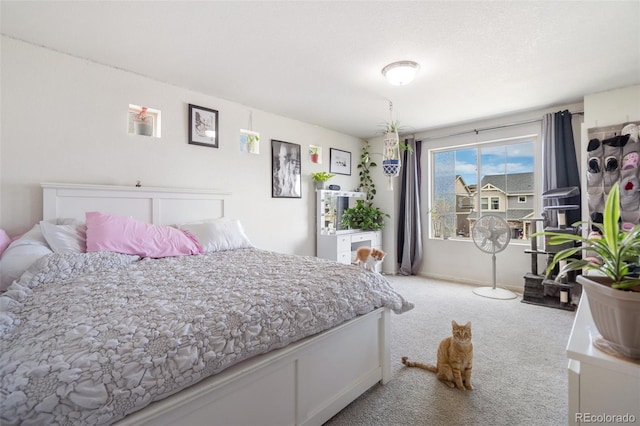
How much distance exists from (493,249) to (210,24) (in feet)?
12.9

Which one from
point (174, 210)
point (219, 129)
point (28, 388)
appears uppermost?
point (219, 129)

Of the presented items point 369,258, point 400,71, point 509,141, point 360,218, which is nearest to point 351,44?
point 400,71

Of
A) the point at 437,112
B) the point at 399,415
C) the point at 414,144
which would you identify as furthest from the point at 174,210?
the point at 414,144

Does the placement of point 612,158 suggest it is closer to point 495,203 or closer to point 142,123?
point 495,203

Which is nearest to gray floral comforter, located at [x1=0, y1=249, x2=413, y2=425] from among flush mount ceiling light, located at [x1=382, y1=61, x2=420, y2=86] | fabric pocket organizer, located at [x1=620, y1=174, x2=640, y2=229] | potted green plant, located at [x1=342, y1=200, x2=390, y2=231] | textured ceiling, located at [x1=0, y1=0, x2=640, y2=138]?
textured ceiling, located at [x1=0, y1=0, x2=640, y2=138]

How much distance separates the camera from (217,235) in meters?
2.78

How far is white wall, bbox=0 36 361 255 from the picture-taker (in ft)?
7.25

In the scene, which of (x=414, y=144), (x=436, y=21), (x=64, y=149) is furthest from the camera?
(x=414, y=144)

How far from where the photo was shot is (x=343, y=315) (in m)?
1.56

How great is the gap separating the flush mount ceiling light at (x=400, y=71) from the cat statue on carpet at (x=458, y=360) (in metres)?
2.06

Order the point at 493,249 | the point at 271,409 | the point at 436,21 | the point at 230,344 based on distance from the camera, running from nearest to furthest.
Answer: the point at 230,344
the point at 271,409
the point at 436,21
the point at 493,249

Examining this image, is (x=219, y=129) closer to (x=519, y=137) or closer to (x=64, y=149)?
(x=64, y=149)

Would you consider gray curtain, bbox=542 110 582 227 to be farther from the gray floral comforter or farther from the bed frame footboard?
the bed frame footboard

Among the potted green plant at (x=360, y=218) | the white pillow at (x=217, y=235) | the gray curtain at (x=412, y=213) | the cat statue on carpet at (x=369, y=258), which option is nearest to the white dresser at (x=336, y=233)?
the potted green plant at (x=360, y=218)
